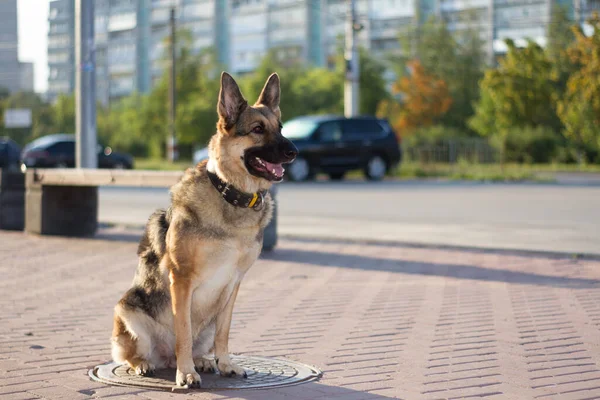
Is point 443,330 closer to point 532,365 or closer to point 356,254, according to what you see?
point 532,365

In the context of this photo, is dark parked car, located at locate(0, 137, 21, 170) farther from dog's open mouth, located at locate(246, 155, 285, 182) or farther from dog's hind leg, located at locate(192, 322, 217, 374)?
dog's open mouth, located at locate(246, 155, 285, 182)

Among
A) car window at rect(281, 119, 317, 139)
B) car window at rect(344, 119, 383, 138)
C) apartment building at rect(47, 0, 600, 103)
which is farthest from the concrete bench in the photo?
apartment building at rect(47, 0, 600, 103)

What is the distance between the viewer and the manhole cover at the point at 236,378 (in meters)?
5.50

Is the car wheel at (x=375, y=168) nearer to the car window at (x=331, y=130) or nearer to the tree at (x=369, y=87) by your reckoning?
the car window at (x=331, y=130)

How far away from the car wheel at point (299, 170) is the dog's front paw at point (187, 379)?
24015mm

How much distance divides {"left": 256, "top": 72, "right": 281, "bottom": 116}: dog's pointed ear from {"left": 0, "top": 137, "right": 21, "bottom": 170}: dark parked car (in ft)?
114

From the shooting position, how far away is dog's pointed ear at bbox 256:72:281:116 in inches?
223

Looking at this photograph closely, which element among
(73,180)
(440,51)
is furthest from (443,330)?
(440,51)

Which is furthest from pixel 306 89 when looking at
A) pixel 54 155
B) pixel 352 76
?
pixel 352 76

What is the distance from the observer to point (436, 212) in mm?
18234

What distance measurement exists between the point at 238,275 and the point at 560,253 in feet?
23.4

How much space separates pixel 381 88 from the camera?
59156 millimetres

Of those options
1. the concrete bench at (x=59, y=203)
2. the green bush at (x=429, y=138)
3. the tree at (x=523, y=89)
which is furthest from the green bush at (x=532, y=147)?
the concrete bench at (x=59, y=203)

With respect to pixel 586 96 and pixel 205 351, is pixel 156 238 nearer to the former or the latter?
pixel 205 351
